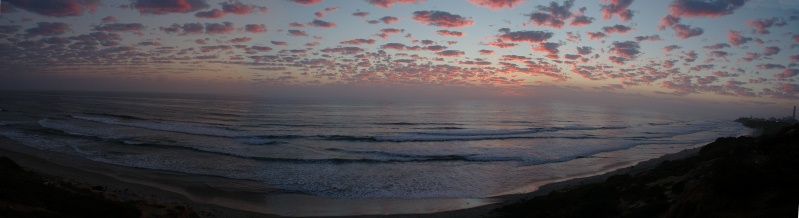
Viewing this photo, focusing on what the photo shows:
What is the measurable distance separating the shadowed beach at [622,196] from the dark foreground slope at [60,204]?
0.06ft

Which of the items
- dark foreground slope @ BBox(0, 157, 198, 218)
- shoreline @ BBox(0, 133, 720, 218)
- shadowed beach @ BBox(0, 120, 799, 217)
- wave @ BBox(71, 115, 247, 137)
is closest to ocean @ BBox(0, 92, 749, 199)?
wave @ BBox(71, 115, 247, 137)

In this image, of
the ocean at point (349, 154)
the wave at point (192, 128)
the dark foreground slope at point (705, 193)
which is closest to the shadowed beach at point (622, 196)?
the dark foreground slope at point (705, 193)

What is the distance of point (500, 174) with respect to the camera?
79.5 ft

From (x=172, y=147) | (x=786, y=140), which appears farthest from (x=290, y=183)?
(x=786, y=140)

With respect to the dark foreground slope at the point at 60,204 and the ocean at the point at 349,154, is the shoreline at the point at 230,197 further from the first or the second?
the dark foreground slope at the point at 60,204

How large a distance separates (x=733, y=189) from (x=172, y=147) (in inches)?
1297

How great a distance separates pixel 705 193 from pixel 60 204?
16.3m

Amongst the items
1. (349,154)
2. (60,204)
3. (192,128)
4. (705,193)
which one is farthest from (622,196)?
(192,128)

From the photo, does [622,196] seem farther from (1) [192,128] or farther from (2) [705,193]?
(1) [192,128]

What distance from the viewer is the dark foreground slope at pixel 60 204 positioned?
391 inches

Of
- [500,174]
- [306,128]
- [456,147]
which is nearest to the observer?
[500,174]

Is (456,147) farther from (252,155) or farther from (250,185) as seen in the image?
(250,185)

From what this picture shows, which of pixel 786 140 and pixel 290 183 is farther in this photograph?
pixel 290 183

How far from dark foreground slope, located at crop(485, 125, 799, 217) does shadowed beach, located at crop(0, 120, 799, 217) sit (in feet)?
0.05
